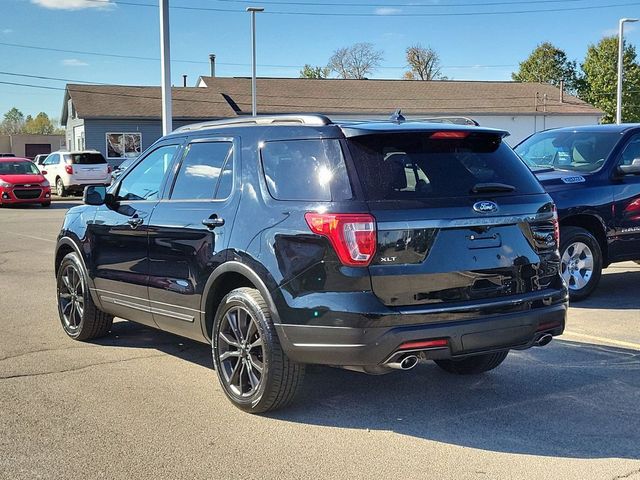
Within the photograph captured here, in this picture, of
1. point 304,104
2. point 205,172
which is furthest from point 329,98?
point 205,172

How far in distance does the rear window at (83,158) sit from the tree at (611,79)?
49.9 metres

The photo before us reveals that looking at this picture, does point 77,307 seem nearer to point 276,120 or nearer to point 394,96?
point 276,120

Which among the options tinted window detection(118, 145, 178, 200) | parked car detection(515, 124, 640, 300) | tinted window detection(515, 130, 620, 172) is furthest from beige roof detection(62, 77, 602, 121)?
tinted window detection(118, 145, 178, 200)

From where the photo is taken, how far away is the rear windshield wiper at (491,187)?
177 inches

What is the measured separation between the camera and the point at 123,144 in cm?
3991

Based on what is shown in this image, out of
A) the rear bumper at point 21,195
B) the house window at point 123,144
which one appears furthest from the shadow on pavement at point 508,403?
the house window at point 123,144

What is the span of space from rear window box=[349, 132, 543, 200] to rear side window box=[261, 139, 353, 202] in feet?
0.41

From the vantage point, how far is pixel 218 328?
492 centimetres

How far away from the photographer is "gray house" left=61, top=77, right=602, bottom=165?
1564 inches

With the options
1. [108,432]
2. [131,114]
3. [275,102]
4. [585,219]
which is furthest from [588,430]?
[275,102]

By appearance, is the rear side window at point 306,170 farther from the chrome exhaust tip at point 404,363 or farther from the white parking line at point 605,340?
the white parking line at point 605,340

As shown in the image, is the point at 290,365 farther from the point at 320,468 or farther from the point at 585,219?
the point at 585,219

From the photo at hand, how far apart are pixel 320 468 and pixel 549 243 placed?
6.92 feet

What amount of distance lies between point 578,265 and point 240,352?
4967 millimetres
